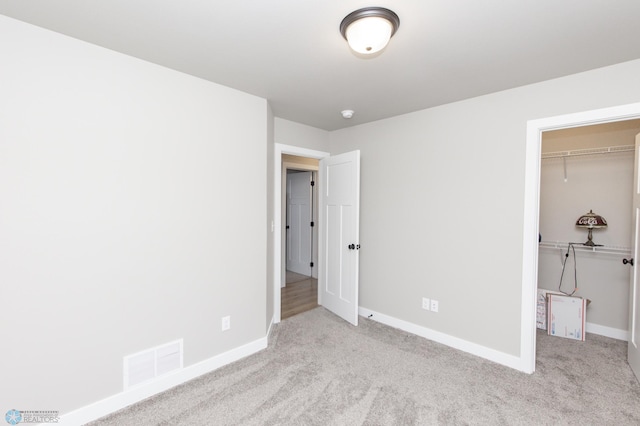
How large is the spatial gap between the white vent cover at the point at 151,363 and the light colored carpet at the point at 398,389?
15 centimetres

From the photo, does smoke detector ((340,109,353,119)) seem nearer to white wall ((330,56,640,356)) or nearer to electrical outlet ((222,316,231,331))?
white wall ((330,56,640,356))

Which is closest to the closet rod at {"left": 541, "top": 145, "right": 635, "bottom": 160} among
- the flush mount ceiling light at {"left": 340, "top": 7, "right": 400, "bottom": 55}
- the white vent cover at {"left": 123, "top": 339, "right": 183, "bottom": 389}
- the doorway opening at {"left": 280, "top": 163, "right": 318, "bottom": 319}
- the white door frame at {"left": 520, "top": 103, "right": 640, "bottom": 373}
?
the white door frame at {"left": 520, "top": 103, "right": 640, "bottom": 373}

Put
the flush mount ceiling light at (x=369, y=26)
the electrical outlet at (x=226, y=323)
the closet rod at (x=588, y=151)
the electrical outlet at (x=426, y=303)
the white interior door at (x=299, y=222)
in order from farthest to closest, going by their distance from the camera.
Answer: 1. the white interior door at (x=299, y=222)
2. the electrical outlet at (x=426, y=303)
3. the closet rod at (x=588, y=151)
4. the electrical outlet at (x=226, y=323)
5. the flush mount ceiling light at (x=369, y=26)

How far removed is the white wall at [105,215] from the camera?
64.4 inches

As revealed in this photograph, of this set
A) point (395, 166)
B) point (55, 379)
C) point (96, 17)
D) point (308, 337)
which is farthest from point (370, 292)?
point (96, 17)

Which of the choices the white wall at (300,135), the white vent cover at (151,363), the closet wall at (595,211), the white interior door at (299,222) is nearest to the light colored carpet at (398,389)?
the white vent cover at (151,363)

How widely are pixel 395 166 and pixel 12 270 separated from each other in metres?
3.16

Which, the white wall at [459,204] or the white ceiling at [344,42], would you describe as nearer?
the white ceiling at [344,42]

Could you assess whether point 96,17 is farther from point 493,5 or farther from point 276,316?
point 276,316

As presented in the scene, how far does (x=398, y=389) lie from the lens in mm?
2184

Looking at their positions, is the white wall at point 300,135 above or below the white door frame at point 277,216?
above

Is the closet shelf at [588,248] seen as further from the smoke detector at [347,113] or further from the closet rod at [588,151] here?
the smoke detector at [347,113]

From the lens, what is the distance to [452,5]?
144 cm

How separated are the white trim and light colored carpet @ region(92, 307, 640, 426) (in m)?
0.08
